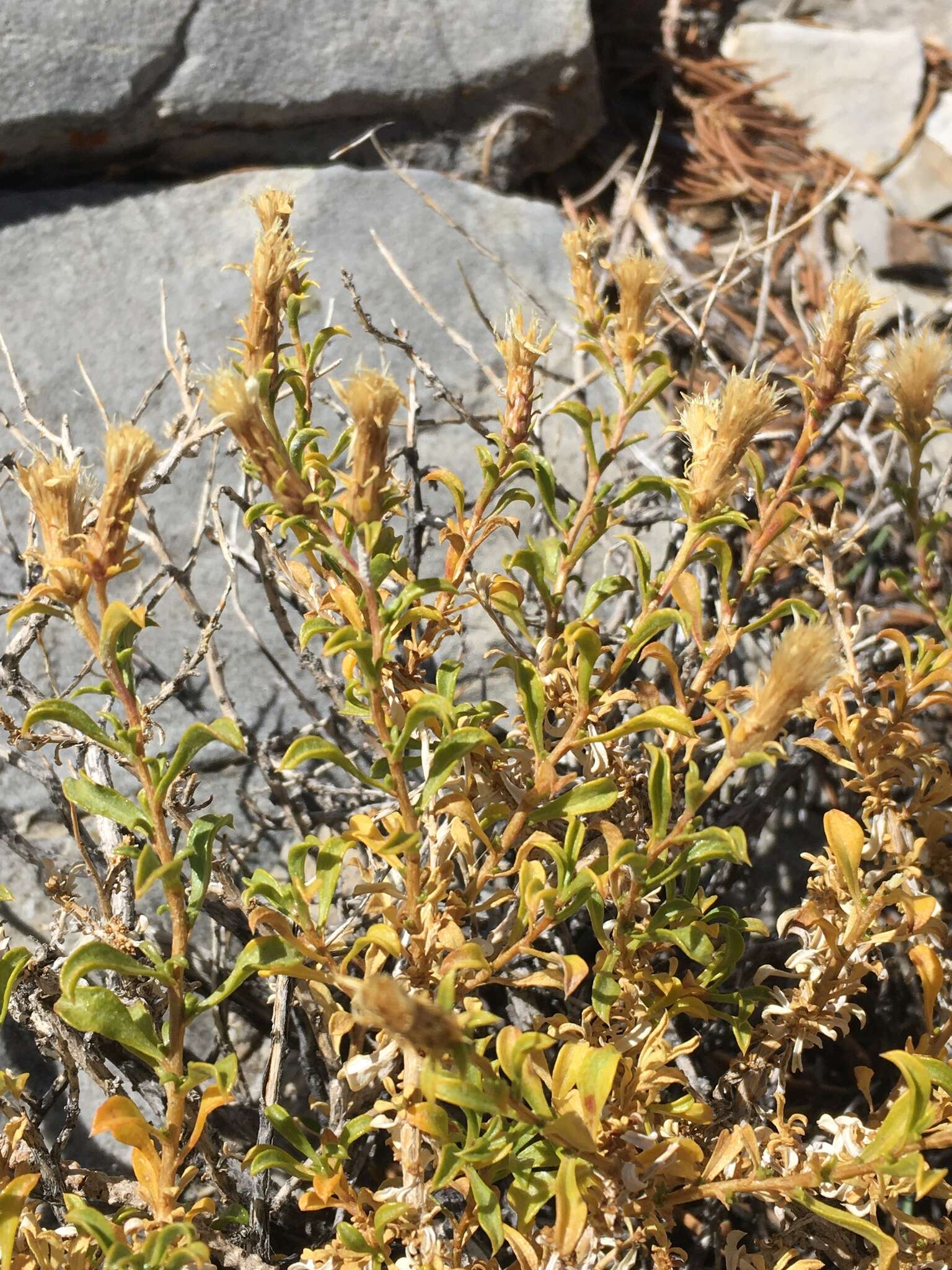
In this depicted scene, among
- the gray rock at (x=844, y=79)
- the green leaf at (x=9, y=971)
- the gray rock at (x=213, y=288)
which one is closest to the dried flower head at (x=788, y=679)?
the green leaf at (x=9, y=971)

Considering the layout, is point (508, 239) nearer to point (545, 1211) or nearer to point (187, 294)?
point (187, 294)

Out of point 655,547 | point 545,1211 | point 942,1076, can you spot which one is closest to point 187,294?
point 655,547

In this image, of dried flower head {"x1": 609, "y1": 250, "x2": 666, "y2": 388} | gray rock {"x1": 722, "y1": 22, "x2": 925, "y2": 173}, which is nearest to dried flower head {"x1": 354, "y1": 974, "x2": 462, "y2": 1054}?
dried flower head {"x1": 609, "y1": 250, "x2": 666, "y2": 388}

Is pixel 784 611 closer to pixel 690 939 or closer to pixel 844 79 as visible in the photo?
pixel 690 939

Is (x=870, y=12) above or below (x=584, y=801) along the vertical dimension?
above

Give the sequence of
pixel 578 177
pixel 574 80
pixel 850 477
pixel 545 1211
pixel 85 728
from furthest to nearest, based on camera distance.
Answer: pixel 578 177, pixel 574 80, pixel 850 477, pixel 545 1211, pixel 85 728

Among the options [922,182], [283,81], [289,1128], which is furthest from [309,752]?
[922,182]

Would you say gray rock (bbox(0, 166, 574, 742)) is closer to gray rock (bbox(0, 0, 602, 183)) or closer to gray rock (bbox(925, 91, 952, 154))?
gray rock (bbox(0, 0, 602, 183))
